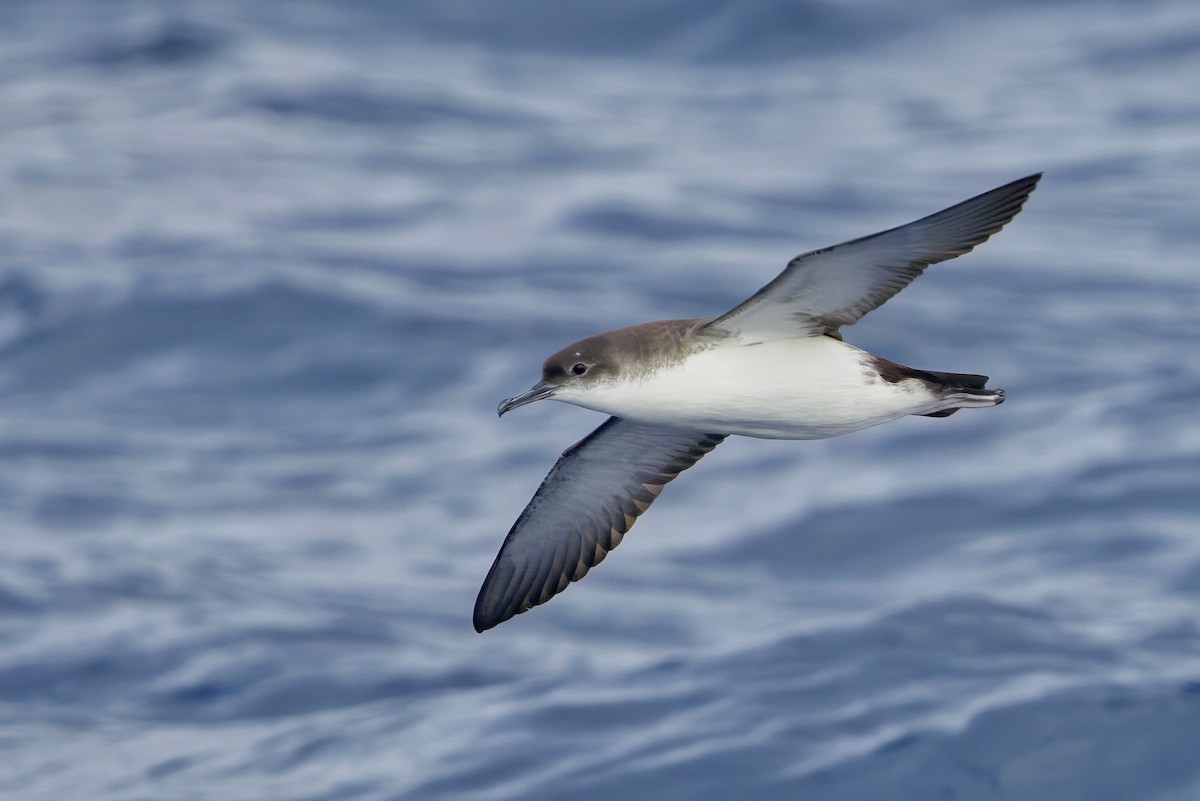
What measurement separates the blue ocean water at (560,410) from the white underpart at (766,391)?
337 centimetres

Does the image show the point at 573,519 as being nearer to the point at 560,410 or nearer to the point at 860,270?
the point at 860,270

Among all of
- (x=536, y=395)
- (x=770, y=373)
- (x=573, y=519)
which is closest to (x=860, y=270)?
(x=770, y=373)

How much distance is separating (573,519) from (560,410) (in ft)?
21.2

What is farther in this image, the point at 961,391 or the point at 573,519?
the point at 573,519

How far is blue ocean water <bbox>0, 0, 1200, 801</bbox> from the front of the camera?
1170 centimetres

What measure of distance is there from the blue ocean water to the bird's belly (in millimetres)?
3368

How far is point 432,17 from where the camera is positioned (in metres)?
23.0

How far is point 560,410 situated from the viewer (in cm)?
1580

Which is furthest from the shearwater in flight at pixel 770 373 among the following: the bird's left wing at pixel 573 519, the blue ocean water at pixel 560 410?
the blue ocean water at pixel 560 410

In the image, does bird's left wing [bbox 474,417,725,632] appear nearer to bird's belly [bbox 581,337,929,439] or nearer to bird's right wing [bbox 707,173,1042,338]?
bird's belly [bbox 581,337,929,439]

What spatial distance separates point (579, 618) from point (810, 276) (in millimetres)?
5943

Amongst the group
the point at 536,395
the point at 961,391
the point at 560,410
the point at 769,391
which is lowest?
the point at 961,391

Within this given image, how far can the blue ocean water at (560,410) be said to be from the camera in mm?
11695

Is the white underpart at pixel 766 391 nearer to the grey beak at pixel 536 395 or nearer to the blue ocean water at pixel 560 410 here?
the grey beak at pixel 536 395
